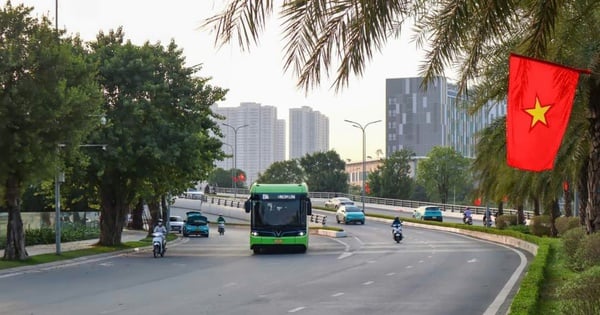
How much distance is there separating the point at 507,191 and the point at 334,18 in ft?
111

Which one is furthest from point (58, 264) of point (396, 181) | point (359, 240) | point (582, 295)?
point (396, 181)

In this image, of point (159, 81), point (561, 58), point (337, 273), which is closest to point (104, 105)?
point (159, 81)

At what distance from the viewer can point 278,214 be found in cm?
3759

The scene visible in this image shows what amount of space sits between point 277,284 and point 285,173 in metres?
124

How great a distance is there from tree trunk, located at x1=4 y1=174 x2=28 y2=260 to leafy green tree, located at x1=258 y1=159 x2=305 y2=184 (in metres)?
114

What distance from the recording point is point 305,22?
9.55 m

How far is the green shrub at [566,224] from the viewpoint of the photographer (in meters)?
38.5

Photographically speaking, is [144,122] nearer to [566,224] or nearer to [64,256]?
[64,256]

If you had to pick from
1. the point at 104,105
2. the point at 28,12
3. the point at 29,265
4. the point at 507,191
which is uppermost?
the point at 28,12

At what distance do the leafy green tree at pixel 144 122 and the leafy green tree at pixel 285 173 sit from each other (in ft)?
337

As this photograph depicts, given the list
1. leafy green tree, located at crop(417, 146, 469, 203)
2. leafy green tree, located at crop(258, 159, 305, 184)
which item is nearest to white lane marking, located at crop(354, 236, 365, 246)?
leafy green tree, located at crop(417, 146, 469, 203)

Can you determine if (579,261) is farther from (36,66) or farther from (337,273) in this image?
(36,66)

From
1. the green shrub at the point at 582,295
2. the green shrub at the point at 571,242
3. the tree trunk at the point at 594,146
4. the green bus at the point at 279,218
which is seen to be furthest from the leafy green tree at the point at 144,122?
the green shrub at the point at 582,295

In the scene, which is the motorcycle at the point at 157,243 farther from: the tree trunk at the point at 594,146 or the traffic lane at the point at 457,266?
the tree trunk at the point at 594,146
